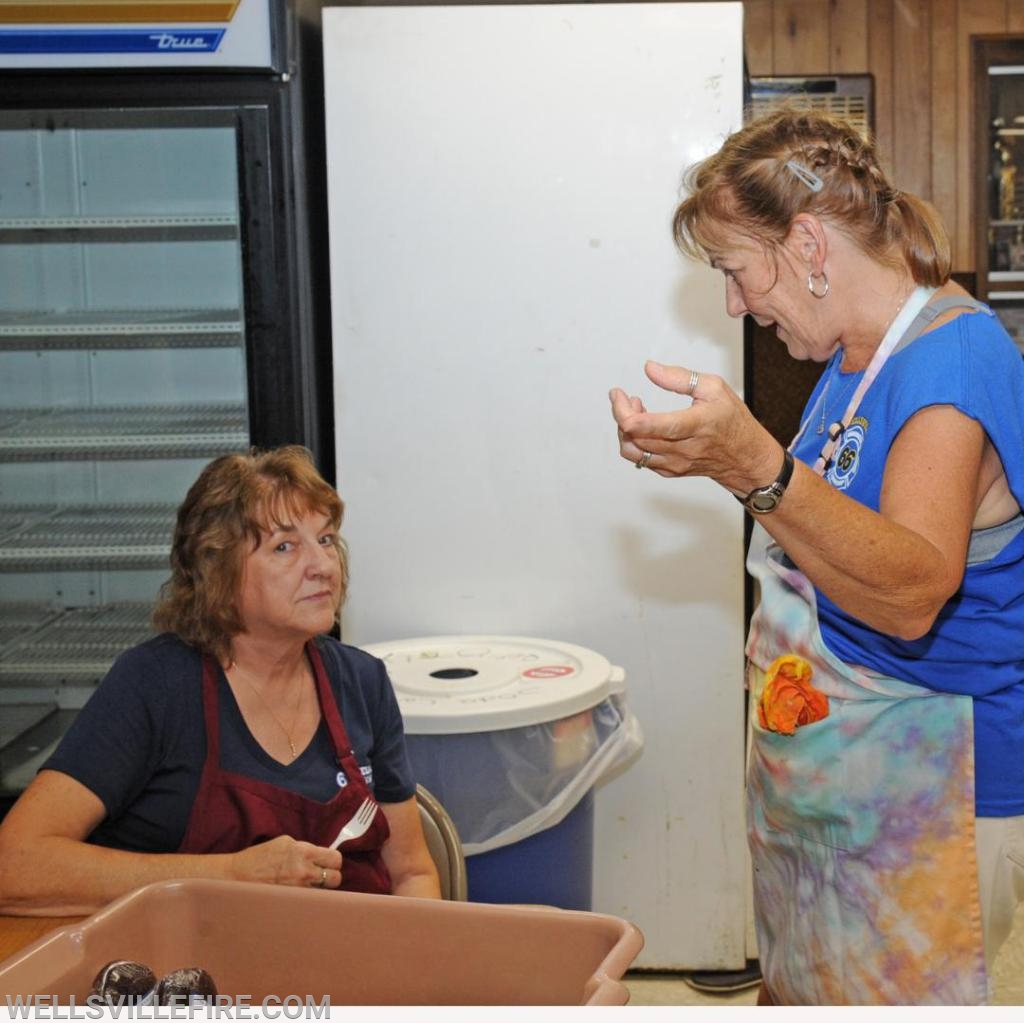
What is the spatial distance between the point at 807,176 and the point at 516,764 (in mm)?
1360

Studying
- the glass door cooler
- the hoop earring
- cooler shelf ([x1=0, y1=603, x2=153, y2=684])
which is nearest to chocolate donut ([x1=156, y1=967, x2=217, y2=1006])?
the hoop earring

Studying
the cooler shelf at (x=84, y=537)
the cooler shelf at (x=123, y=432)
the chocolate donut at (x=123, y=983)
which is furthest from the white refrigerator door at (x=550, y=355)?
the chocolate donut at (x=123, y=983)

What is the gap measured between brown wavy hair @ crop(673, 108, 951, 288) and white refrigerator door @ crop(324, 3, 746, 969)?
1.19m

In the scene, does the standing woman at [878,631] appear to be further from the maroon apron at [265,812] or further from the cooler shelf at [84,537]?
the cooler shelf at [84,537]

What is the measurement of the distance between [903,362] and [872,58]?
3.95m

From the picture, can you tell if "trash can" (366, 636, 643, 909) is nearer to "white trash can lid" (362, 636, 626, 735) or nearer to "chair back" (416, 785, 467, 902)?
"white trash can lid" (362, 636, 626, 735)

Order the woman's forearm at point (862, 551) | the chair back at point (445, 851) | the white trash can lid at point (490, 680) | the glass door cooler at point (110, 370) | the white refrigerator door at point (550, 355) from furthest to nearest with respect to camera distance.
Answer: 1. the glass door cooler at point (110, 370)
2. the white refrigerator door at point (550, 355)
3. the white trash can lid at point (490, 680)
4. the chair back at point (445, 851)
5. the woman's forearm at point (862, 551)

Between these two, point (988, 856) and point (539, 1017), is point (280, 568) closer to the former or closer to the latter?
point (988, 856)

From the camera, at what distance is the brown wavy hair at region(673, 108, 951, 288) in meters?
1.52

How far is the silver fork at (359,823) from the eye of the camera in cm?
163

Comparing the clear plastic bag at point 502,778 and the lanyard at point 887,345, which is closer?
the lanyard at point 887,345

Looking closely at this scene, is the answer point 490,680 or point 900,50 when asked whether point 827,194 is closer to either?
point 490,680

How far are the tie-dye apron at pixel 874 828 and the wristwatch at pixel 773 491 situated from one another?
280mm

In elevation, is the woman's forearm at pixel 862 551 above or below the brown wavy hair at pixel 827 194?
below
